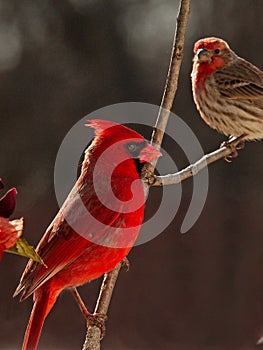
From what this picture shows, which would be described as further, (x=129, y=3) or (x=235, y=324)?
(x=129, y=3)

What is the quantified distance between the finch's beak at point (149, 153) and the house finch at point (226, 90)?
1275 millimetres

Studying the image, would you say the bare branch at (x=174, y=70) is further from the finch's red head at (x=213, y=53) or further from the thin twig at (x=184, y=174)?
the finch's red head at (x=213, y=53)

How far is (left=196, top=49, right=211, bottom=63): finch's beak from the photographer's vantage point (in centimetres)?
284

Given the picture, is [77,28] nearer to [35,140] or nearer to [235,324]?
[35,140]

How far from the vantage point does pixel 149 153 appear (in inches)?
62.1

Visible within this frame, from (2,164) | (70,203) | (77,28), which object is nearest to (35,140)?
(2,164)

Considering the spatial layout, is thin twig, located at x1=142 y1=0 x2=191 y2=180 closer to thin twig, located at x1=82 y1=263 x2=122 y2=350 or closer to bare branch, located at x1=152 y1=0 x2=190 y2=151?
bare branch, located at x1=152 y1=0 x2=190 y2=151

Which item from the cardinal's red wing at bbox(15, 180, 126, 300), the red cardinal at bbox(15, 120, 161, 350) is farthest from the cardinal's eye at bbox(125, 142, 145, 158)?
the cardinal's red wing at bbox(15, 180, 126, 300)

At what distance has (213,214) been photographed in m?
7.28

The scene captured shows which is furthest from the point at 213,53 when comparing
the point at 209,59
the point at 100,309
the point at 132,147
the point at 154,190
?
the point at 154,190

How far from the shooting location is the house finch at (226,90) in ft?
9.53

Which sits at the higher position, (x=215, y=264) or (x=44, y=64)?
(x=44, y=64)

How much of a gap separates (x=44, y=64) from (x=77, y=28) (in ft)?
1.57

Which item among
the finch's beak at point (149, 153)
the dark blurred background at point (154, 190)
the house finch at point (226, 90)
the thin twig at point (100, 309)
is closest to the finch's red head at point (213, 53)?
the house finch at point (226, 90)
